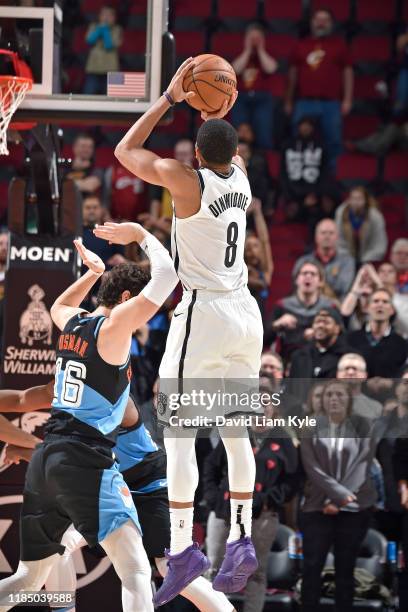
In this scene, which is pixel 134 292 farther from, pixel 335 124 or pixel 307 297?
pixel 335 124

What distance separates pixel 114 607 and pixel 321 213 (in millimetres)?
5561

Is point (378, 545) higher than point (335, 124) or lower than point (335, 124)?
lower

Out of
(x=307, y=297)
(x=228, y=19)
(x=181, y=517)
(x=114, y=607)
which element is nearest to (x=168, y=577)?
(x=181, y=517)

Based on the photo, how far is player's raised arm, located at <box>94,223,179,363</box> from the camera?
628cm

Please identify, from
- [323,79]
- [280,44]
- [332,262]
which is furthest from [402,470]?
Answer: [280,44]

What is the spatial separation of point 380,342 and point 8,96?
163 inches

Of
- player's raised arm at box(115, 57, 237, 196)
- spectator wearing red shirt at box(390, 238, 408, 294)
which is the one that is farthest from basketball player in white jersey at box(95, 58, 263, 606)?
spectator wearing red shirt at box(390, 238, 408, 294)

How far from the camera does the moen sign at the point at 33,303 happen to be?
8641 millimetres

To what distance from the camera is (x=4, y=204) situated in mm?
13336

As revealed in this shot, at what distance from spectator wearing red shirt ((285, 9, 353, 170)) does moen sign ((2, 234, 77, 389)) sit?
5.24m

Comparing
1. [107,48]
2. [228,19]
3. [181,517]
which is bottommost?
[181,517]

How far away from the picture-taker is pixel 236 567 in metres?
6.41

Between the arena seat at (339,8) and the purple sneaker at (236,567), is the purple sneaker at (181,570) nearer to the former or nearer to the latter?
the purple sneaker at (236,567)

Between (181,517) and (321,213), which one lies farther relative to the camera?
(321,213)
